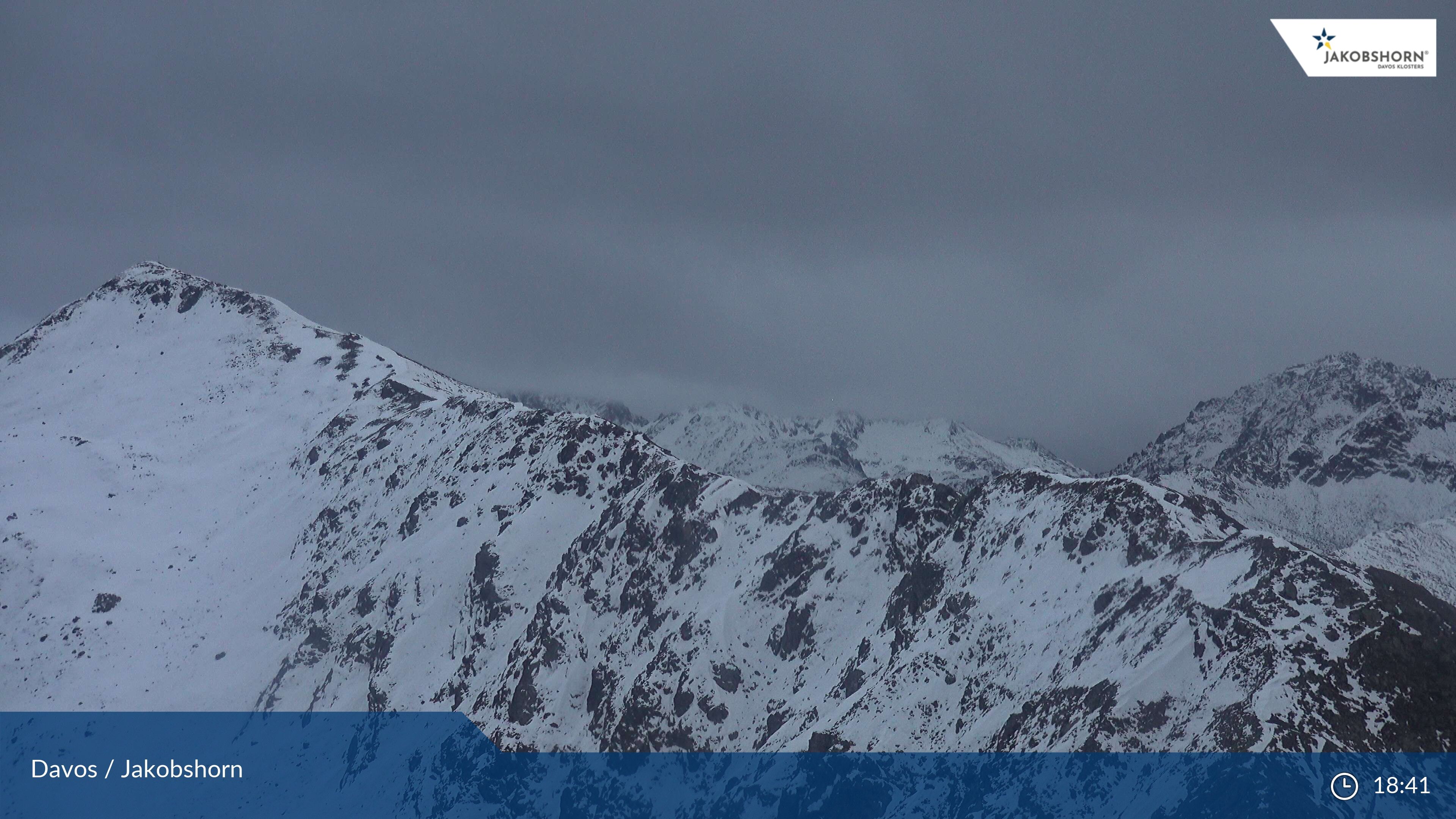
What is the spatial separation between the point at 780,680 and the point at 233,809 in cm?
8474

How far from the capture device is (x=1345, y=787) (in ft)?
323

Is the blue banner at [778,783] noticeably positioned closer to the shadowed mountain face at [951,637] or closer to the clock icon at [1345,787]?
the clock icon at [1345,787]

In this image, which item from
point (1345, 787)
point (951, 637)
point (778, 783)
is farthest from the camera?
point (951, 637)

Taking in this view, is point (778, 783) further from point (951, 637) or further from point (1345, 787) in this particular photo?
point (1345, 787)

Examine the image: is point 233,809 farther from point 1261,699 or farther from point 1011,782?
point 1261,699

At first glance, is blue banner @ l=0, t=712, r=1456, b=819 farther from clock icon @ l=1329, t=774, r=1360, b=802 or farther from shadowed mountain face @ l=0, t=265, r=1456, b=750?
shadowed mountain face @ l=0, t=265, r=1456, b=750

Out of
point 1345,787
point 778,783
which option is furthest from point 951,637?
point 1345,787

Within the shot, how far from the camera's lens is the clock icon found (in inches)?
3853

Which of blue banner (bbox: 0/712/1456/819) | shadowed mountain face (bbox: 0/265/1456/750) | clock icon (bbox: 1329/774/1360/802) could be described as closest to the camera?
clock icon (bbox: 1329/774/1360/802)

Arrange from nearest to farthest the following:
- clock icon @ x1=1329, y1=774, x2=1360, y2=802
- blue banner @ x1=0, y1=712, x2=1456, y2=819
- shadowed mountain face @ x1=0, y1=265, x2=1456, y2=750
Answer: clock icon @ x1=1329, y1=774, x2=1360, y2=802
blue banner @ x1=0, y1=712, x2=1456, y2=819
shadowed mountain face @ x1=0, y1=265, x2=1456, y2=750

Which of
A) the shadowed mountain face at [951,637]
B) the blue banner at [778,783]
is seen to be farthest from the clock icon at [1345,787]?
the shadowed mountain face at [951,637]

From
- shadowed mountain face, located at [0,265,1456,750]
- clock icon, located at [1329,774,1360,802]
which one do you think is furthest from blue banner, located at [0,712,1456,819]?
shadowed mountain face, located at [0,265,1456,750]

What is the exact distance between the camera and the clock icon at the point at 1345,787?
97875 millimetres

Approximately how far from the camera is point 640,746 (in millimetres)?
167625
